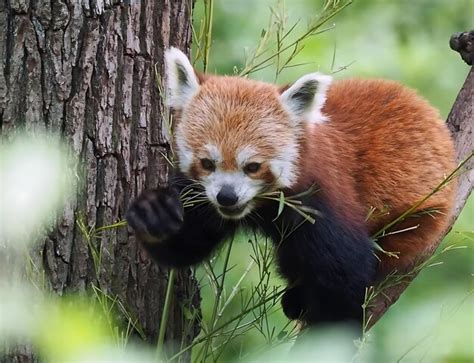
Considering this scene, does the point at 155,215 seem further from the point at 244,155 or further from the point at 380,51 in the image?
the point at 380,51

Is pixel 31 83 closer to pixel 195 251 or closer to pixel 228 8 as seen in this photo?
pixel 195 251

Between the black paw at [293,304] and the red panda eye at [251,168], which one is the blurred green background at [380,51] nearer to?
the black paw at [293,304]

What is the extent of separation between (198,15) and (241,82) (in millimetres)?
1370

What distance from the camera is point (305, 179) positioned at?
8.95 ft

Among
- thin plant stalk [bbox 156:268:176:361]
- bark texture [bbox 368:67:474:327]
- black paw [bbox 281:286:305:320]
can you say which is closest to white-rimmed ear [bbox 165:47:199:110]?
thin plant stalk [bbox 156:268:176:361]

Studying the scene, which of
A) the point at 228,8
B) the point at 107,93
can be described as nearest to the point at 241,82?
the point at 107,93

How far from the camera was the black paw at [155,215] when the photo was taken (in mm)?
2457

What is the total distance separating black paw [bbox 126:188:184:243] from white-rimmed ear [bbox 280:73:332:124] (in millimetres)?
555

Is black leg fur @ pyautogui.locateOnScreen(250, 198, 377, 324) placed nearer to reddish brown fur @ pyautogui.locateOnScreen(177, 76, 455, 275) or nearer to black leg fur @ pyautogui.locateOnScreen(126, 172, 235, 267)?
reddish brown fur @ pyautogui.locateOnScreen(177, 76, 455, 275)

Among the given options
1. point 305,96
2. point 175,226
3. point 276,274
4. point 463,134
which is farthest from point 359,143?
point 175,226

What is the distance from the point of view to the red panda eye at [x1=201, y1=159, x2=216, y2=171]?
8.65 feet

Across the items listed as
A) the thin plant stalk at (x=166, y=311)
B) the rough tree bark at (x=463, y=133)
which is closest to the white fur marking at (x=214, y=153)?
the thin plant stalk at (x=166, y=311)

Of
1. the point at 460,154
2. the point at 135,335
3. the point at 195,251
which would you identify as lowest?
the point at 135,335

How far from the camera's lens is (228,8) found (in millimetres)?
4328
